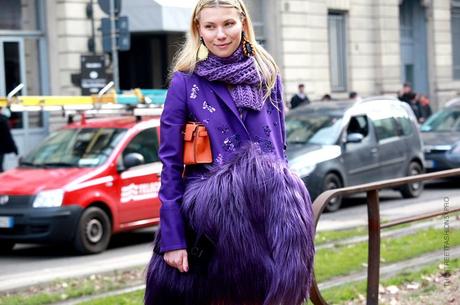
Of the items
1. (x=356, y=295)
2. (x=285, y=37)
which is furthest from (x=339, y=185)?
(x=285, y=37)

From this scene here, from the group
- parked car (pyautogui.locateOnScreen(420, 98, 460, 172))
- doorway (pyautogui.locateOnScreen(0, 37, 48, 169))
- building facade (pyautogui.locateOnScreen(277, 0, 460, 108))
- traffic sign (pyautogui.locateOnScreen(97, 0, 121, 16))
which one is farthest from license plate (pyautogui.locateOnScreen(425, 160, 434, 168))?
building facade (pyautogui.locateOnScreen(277, 0, 460, 108))

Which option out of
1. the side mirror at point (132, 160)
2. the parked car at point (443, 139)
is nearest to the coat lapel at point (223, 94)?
the side mirror at point (132, 160)

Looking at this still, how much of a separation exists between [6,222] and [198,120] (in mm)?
9105

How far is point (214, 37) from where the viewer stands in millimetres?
4344

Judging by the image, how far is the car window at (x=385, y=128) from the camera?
1839 centimetres

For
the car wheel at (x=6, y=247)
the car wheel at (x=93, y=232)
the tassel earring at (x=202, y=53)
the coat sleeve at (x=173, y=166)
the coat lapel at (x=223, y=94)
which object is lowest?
the car wheel at (x=6, y=247)

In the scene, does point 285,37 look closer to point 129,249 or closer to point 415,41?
point 415,41

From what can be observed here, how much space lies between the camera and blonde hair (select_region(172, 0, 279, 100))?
4.38m

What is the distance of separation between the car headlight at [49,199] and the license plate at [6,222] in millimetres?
380

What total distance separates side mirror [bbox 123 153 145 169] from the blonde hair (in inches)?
359

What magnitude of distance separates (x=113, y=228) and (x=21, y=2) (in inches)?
477

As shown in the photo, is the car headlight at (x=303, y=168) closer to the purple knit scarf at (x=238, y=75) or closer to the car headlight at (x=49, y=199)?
the car headlight at (x=49, y=199)

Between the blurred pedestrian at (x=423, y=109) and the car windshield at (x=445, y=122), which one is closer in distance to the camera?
the car windshield at (x=445, y=122)

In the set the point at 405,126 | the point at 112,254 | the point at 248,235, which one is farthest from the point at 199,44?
the point at 405,126
